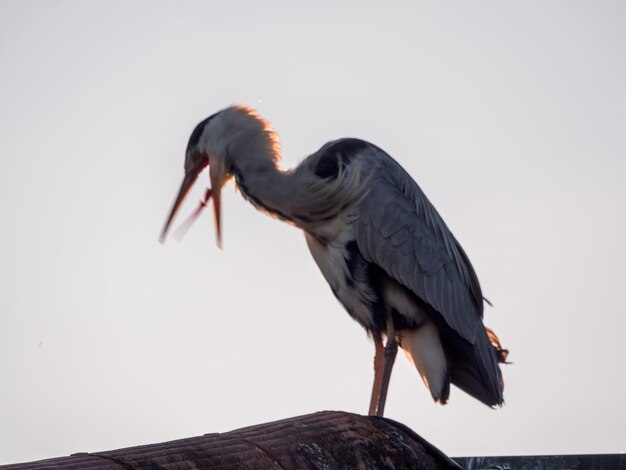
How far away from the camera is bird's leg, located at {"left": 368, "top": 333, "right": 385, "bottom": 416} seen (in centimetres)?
691

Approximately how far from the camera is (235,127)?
24.9 ft

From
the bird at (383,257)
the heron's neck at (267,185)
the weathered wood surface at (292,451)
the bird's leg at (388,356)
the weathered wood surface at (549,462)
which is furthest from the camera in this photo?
the heron's neck at (267,185)

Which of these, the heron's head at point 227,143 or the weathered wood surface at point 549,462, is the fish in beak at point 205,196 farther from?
the weathered wood surface at point 549,462

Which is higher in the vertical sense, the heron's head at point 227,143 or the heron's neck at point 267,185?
the heron's head at point 227,143

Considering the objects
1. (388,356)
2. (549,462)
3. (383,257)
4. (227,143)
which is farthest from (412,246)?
(549,462)

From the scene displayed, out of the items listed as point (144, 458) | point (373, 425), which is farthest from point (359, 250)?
point (144, 458)

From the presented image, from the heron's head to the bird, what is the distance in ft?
0.06

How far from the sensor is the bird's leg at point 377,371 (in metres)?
6.91

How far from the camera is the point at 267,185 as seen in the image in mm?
7320

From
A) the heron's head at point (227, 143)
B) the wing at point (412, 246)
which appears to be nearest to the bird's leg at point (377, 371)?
the wing at point (412, 246)

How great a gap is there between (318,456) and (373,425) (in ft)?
1.82

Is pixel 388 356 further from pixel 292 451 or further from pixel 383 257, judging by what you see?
pixel 292 451

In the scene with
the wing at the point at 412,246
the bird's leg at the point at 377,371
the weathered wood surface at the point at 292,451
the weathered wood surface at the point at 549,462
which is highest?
the wing at the point at 412,246

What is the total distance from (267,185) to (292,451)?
3.89m
